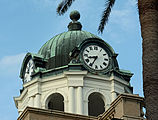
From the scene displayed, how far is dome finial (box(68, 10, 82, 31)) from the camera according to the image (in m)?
47.6

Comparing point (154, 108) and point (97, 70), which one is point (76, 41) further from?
point (154, 108)

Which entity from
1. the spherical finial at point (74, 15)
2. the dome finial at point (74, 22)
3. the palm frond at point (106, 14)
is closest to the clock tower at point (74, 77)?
the dome finial at point (74, 22)

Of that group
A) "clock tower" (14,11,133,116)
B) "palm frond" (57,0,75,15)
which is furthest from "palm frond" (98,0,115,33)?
"clock tower" (14,11,133,116)

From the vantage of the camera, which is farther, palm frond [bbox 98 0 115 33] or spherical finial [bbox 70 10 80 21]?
spherical finial [bbox 70 10 80 21]

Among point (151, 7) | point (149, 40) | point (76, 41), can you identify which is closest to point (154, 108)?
point (149, 40)

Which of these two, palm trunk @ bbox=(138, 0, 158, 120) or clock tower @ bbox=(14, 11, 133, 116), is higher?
clock tower @ bbox=(14, 11, 133, 116)

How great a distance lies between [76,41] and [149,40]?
75.3 ft

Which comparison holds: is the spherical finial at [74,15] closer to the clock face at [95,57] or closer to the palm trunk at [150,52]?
the clock face at [95,57]

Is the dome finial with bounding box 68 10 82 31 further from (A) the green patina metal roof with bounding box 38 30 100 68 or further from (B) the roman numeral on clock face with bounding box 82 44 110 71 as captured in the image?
(B) the roman numeral on clock face with bounding box 82 44 110 71

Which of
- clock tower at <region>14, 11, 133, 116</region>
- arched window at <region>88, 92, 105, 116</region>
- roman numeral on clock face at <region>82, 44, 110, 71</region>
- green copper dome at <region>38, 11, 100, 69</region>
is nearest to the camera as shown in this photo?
clock tower at <region>14, 11, 133, 116</region>

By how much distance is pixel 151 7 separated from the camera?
22.9 metres

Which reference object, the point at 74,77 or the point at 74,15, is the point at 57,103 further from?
the point at 74,15

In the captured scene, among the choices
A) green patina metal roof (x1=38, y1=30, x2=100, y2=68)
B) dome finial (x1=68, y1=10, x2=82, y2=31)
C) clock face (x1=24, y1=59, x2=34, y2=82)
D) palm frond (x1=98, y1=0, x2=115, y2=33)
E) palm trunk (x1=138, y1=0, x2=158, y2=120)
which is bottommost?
palm trunk (x1=138, y1=0, x2=158, y2=120)

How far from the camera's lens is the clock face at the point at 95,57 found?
4247cm
